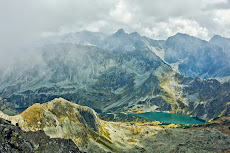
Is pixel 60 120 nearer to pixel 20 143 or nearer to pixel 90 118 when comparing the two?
pixel 90 118

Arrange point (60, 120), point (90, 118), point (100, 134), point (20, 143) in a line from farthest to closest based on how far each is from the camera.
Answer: point (90, 118)
point (100, 134)
point (60, 120)
point (20, 143)

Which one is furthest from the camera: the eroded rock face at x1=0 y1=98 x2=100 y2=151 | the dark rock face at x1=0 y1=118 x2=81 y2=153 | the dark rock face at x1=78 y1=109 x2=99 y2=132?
the dark rock face at x1=78 y1=109 x2=99 y2=132

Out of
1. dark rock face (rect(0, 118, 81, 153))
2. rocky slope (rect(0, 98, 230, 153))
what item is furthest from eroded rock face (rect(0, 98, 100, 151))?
dark rock face (rect(0, 118, 81, 153))

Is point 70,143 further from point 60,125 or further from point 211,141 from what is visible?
point 211,141

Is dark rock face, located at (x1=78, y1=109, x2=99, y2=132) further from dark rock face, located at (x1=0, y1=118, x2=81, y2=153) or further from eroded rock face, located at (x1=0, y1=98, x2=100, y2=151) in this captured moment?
dark rock face, located at (x1=0, y1=118, x2=81, y2=153)

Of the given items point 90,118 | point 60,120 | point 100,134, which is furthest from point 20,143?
point 90,118

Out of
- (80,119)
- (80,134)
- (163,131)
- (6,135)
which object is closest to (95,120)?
(80,119)

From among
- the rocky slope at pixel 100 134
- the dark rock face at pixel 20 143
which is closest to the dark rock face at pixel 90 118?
the rocky slope at pixel 100 134

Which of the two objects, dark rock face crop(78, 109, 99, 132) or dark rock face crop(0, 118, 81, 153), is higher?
dark rock face crop(0, 118, 81, 153)
